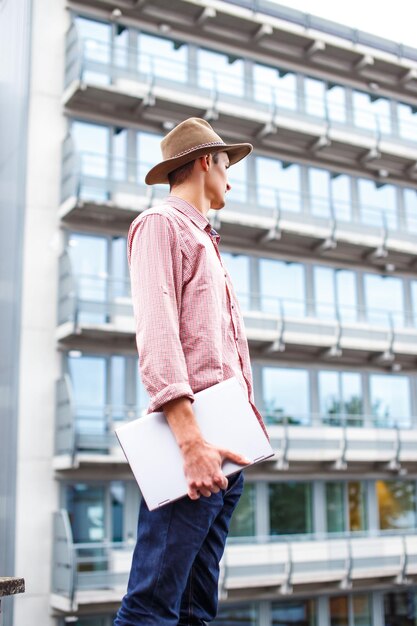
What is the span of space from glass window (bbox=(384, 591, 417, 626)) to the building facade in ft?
0.12

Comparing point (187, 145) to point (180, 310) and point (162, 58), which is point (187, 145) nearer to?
point (180, 310)

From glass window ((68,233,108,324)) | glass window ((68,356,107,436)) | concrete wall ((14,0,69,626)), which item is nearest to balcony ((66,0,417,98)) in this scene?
concrete wall ((14,0,69,626))

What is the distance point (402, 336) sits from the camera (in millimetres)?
15430

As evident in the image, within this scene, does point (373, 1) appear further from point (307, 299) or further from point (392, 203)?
point (392, 203)

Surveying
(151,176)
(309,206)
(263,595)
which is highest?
(309,206)

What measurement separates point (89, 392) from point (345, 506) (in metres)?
5.31

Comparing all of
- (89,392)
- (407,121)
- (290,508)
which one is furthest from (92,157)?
(407,121)

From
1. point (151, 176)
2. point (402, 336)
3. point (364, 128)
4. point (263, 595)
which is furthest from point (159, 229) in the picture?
point (364, 128)

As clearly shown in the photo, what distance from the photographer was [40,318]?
1223 centimetres

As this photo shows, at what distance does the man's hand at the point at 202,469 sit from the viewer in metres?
1.22

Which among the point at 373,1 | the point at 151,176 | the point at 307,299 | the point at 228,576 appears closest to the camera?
the point at 151,176

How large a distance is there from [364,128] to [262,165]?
2.46 metres

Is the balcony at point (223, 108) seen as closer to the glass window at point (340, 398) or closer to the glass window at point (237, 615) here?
the glass window at point (340, 398)

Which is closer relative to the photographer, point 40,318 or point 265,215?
point 40,318
